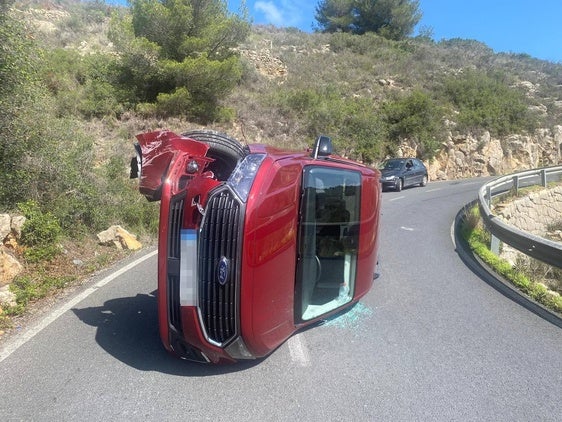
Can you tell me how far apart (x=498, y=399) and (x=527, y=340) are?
1.51m

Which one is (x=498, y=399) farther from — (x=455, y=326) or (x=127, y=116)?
(x=127, y=116)

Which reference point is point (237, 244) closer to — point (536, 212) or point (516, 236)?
point (516, 236)

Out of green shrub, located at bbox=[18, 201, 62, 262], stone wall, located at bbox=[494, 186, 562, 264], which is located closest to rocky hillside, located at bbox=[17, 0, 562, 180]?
stone wall, located at bbox=[494, 186, 562, 264]

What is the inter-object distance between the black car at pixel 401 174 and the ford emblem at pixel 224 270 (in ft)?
56.2

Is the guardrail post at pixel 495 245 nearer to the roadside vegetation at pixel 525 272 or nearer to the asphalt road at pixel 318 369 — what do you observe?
the roadside vegetation at pixel 525 272

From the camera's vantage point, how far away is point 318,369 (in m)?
3.90

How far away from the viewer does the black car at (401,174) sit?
20.4 metres

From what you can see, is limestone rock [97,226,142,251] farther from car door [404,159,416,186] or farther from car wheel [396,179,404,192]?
car door [404,159,416,186]

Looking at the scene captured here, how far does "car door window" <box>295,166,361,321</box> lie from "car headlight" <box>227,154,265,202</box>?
492 millimetres

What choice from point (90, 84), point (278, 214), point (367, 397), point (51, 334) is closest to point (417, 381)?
point (367, 397)

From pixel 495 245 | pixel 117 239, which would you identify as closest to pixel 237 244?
pixel 117 239

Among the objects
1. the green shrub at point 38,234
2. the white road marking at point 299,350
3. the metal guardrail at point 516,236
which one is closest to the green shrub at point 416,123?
the metal guardrail at point 516,236

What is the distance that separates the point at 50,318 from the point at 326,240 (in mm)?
3353

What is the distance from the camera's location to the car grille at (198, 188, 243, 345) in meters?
3.25
